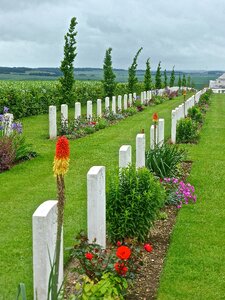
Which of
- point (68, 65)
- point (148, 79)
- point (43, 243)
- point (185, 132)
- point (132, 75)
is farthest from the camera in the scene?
point (148, 79)

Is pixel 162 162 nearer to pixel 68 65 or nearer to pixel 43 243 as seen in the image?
pixel 43 243

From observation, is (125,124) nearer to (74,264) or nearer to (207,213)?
(207,213)

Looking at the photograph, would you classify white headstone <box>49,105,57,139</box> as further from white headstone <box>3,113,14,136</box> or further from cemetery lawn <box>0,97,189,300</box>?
white headstone <box>3,113,14,136</box>

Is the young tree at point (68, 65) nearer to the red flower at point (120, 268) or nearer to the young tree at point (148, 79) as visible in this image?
the red flower at point (120, 268)

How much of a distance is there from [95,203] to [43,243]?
57.1 inches

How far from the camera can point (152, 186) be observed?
6.32 m

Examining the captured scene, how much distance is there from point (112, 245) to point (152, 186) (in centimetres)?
89

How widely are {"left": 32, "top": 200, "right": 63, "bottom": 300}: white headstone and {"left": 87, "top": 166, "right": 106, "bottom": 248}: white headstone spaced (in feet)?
3.68

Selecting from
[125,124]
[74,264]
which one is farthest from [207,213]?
[125,124]

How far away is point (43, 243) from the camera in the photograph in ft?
12.2

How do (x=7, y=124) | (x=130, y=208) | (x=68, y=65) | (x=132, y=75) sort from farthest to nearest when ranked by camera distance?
(x=132, y=75), (x=68, y=65), (x=7, y=124), (x=130, y=208)

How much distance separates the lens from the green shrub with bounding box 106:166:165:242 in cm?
606

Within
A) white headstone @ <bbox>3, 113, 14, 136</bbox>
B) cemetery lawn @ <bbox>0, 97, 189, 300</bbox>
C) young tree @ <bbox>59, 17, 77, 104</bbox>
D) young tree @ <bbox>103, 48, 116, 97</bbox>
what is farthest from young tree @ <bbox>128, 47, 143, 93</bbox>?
white headstone @ <bbox>3, 113, 14, 136</bbox>

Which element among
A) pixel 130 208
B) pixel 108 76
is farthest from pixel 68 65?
pixel 130 208
